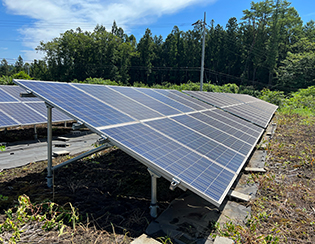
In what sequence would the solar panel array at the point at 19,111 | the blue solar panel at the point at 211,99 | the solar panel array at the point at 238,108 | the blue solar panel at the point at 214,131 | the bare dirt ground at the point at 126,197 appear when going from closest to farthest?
1. the bare dirt ground at the point at 126,197
2. the blue solar panel at the point at 214,131
3. the solar panel array at the point at 19,111
4. the solar panel array at the point at 238,108
5. the blue solar panel at the point at 211,99

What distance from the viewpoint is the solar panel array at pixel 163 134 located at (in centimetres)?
446

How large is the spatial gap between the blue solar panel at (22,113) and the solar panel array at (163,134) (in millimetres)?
6553

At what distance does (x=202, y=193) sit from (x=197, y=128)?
11.3 feet

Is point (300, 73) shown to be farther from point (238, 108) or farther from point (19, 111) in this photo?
point (19, 111)

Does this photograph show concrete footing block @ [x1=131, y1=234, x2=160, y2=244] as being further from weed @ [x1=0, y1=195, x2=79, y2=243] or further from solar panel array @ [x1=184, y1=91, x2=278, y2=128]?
solar panel array @ [x1=184, y1=91, x2=278, y2=128]

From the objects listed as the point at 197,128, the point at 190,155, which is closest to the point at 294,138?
the point at 197,128

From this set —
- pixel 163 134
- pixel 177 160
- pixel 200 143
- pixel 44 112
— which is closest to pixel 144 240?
pixel 177 160

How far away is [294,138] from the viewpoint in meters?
12.0

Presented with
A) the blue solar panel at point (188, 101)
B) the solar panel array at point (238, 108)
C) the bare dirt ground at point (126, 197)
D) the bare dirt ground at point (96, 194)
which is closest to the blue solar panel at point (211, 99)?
the solar panel array at point (238, 108)

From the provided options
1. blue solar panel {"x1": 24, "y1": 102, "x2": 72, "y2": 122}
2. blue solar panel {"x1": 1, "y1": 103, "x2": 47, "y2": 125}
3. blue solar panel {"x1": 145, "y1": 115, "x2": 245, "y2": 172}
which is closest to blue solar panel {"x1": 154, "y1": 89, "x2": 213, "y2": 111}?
blue solar panel {"x1": 145, "y1": 115, "x2": 245, "y2": 172}

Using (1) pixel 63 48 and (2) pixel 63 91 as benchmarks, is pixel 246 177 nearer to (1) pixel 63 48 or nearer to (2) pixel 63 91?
(2) pixel 63 91

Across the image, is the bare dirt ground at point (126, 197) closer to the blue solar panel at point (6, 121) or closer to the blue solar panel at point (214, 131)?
the blue solar panel at point (214, 131)

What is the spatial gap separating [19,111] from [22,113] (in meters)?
0.27

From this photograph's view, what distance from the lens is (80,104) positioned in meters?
5.98
